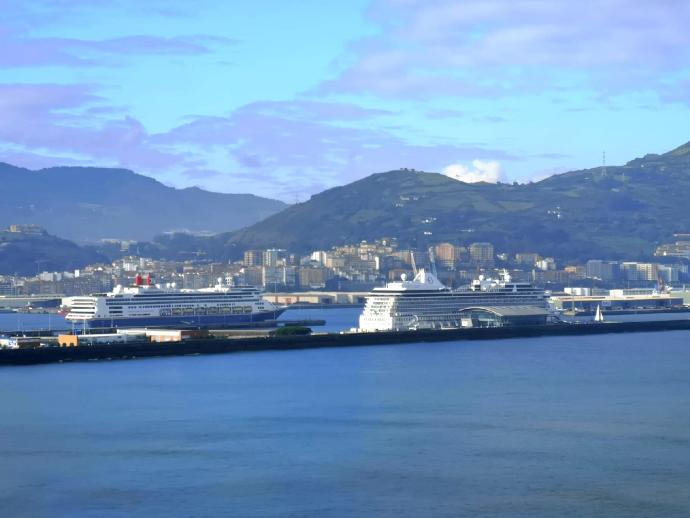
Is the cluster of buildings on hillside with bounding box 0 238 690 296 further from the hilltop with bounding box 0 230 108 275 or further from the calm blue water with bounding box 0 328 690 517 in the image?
the calm blue water with bounding box 0 328 690 517

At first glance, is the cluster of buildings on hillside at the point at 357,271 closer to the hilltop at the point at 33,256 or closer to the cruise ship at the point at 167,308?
the hilltop at the point at 33,256

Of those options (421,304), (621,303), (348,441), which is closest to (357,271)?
(621,303)

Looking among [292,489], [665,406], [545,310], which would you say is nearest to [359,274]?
[545,310]

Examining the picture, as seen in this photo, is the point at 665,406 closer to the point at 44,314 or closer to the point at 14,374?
the point at 14,374

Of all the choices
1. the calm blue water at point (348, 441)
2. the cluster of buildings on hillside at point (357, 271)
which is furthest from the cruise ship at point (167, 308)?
the cluster of buildings on hillside at point (357, 271)

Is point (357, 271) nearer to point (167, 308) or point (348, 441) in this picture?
point (167, 308)

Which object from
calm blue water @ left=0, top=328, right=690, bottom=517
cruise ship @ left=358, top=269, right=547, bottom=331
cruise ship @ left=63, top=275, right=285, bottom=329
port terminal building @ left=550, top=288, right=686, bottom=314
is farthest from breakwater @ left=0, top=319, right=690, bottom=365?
port terminal building @ left=550, top=288, right=686, bottom=314
